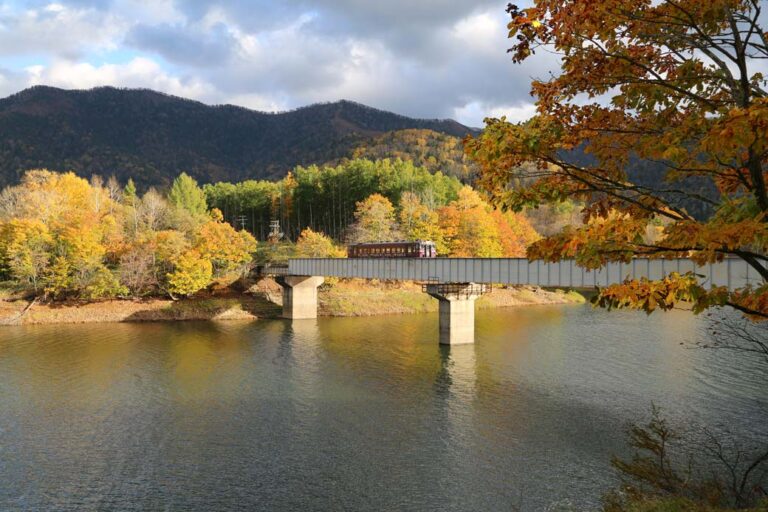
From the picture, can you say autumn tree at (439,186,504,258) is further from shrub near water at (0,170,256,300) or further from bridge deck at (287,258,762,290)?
shrub near water at (0,170,256,300)

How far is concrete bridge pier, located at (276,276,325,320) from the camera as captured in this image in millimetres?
68312

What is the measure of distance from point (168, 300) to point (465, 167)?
140m

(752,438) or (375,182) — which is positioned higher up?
(375,182)

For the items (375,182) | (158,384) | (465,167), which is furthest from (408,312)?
(465,167)

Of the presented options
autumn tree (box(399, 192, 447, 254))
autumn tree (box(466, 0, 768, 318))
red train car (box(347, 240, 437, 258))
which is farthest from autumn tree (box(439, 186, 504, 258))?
autumn tree (box(466, 0, 768, 318))

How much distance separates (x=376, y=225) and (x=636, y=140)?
257ft

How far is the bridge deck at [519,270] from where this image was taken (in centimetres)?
3036

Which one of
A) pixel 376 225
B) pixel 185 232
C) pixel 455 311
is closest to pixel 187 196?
pixel 185 232

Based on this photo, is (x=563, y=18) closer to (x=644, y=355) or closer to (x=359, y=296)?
(x=644, y=355)

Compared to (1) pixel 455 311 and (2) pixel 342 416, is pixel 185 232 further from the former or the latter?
(2) pixel 342 416

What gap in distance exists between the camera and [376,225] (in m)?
87.5

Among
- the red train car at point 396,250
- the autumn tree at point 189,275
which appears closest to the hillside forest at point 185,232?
the autumn tree at point 189,275

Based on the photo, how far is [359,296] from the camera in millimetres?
74188

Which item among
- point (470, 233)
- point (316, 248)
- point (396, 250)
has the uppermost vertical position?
point (470, 233)
